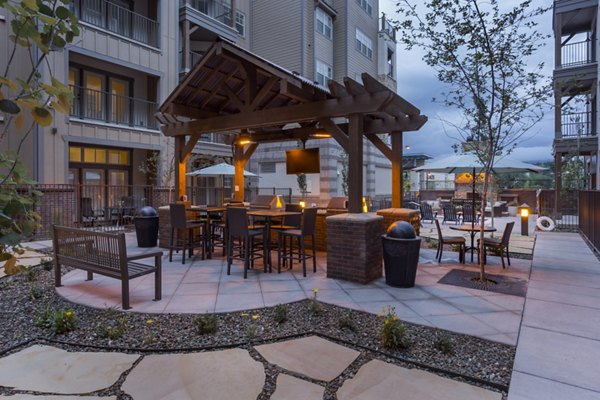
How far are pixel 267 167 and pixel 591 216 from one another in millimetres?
14966

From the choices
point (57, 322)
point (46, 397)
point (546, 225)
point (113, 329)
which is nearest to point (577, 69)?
point (546, 225)

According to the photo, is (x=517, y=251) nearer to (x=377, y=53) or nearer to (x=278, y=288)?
(x=278, y=288)

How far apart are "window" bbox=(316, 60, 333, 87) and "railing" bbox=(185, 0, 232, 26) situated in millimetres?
5101

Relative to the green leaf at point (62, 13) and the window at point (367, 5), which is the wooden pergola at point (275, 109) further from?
the window at point (367, 5)

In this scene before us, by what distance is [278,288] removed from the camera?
207 inches

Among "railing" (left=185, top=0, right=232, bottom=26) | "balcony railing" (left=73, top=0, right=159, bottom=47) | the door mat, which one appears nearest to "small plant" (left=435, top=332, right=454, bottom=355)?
the door mat

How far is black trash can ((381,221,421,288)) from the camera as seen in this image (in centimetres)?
534

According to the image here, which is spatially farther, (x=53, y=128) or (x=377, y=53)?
(x=377, y=53)

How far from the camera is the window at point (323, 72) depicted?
19370 millimetres

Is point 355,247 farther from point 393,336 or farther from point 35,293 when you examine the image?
point 35,293

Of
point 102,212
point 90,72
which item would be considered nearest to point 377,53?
point 90,72

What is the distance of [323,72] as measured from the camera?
1980 centimetres

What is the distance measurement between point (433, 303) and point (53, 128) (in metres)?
12.4

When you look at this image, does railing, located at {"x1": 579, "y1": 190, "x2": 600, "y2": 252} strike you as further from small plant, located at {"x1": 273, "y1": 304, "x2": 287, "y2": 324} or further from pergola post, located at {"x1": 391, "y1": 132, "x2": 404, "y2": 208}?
small plant, located at {"x1": 273, "y1": 304, "x2": 287, "y2": 324}
